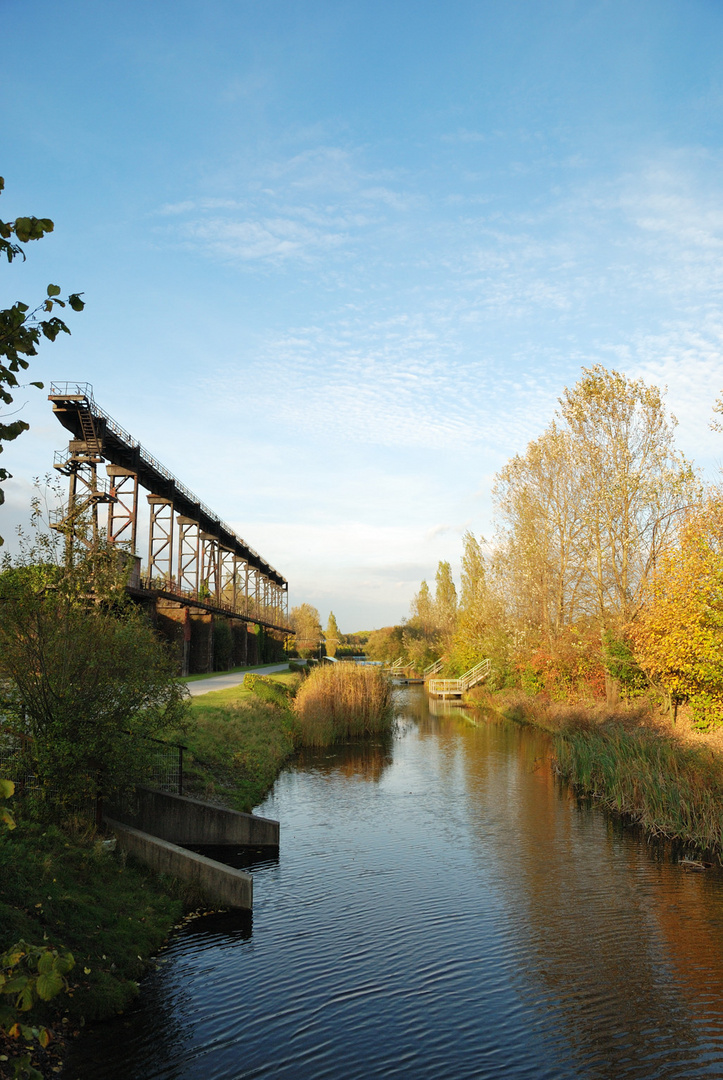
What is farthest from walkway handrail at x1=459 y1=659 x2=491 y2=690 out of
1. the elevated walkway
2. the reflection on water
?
the reflection on water

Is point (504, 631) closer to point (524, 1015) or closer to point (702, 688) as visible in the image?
point (702, 688)

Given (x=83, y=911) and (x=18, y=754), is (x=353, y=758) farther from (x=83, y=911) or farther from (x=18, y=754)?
(x=83, y=911)

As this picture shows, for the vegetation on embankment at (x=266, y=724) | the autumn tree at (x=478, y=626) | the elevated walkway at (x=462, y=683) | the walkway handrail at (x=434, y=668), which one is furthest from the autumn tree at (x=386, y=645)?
the vegetation on embankment at (x=266, y=724)

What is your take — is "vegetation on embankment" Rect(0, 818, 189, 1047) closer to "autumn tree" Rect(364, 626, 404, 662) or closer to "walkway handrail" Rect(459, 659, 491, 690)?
"walkway handrail" Rect(459, 659, 491, 690)

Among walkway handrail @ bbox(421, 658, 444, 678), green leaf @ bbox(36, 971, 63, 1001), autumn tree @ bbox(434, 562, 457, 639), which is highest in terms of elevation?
autumn tree @ bbox(434, 562, 457, 639)

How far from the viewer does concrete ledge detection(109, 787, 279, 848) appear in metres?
13.5

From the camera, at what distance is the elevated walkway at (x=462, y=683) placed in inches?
2020

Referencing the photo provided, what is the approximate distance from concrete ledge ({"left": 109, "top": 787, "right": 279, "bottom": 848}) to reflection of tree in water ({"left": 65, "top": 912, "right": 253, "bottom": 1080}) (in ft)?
10.8

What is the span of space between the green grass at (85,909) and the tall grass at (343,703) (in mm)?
17681

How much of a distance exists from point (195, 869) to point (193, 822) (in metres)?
2.67

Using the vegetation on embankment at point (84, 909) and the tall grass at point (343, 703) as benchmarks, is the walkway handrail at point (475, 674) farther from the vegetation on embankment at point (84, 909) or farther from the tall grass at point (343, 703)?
the vegetation on embankment at point (84, 909)

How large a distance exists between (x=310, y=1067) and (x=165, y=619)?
123 ft

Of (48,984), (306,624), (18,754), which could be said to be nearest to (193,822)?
(18,754)

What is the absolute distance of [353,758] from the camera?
1019 inches
